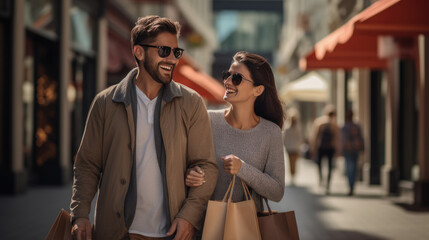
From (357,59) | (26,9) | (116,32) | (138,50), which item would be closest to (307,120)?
(116,32)

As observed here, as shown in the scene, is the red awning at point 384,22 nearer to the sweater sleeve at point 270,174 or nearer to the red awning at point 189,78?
the red awning at point 189,78

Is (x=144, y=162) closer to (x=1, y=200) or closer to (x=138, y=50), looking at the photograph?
(x=138, y=50)

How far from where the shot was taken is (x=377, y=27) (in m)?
8.54

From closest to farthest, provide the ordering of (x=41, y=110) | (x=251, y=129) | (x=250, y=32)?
(x=251, y=129) < (x=41, y=110) < (x=250, y=32)

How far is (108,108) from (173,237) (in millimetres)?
661

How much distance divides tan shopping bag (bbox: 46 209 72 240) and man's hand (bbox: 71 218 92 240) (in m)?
0.12

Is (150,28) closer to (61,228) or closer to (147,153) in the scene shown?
(147,153)

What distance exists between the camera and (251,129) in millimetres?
3600

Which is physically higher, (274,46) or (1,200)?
(274,46)

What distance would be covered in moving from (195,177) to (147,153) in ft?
0.80

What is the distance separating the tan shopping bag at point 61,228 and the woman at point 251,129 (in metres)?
0.81

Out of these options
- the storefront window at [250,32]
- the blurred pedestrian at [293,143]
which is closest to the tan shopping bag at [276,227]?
the blurred pedestrian at [293,143]

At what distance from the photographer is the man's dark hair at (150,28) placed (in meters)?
3.00

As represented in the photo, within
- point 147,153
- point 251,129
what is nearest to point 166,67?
point 147,153
